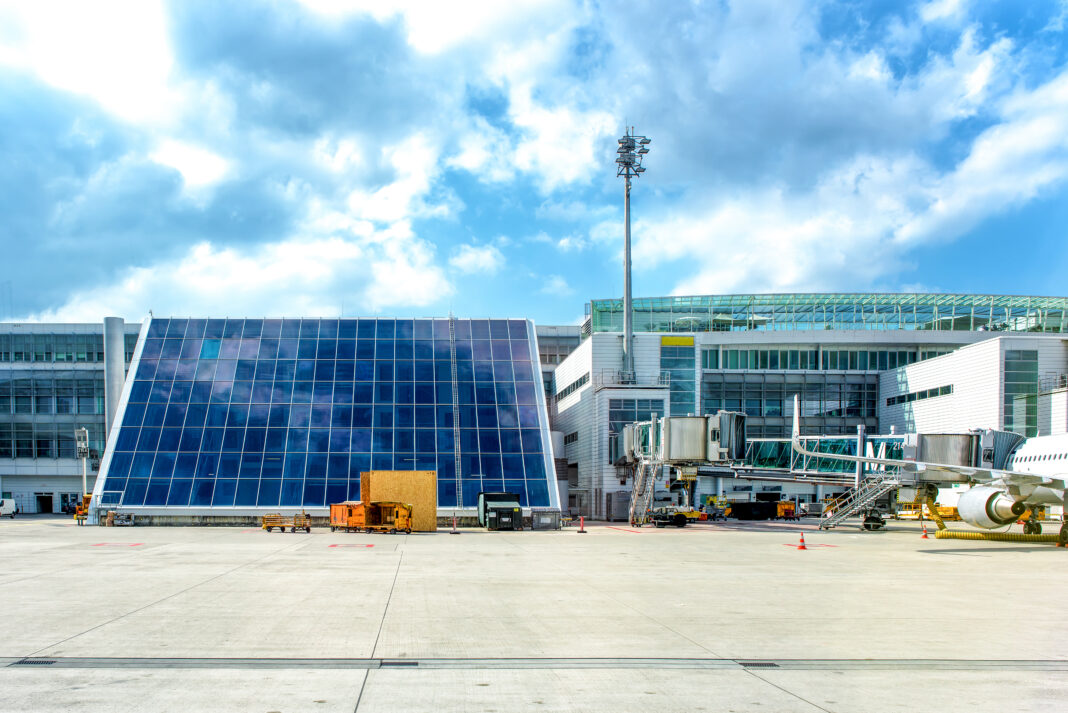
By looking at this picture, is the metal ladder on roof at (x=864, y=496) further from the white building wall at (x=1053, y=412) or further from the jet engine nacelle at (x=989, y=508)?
the white building wall at (x=1053, y=412)

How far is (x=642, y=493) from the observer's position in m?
59.8

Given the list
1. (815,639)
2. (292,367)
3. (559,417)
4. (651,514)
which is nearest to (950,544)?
(651,514)

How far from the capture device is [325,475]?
52906 mm

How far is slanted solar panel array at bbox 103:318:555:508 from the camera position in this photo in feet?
173

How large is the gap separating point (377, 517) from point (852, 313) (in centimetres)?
5910

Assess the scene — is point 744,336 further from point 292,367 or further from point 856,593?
point 856,593

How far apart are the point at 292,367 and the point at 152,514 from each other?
13.7 m

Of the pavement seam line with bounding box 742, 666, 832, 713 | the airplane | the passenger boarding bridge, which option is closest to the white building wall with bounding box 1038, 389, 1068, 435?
the passenger boarding bridge

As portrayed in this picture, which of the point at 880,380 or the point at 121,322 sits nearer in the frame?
the point at 121,322

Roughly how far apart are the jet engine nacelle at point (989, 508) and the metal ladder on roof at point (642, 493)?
66.4ft

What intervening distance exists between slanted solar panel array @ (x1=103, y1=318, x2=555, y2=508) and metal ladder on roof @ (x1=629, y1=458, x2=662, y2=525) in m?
7.17

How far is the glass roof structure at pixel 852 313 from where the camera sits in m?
86.1

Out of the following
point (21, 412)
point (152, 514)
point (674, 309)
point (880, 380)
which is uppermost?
point (674, 309)

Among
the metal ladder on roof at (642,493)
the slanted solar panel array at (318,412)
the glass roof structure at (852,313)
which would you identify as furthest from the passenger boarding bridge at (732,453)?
the glass roof structure at (852,313)
